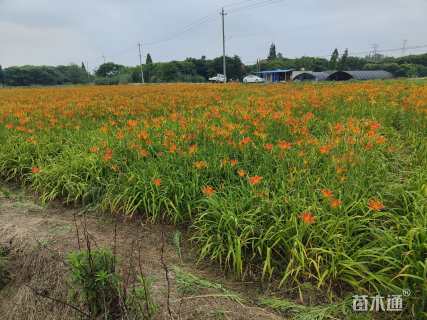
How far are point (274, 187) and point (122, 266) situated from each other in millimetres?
1326

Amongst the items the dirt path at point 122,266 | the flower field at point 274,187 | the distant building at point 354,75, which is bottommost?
the dirt path at point 122,266

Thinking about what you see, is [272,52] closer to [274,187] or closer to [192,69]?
[192,69]

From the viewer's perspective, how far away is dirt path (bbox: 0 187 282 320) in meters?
1.62

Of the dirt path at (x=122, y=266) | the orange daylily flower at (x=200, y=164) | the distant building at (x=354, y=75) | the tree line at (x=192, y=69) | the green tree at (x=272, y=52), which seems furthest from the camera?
the green tree at (x=272, y=52)

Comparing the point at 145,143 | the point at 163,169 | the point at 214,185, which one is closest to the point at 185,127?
the point at 145,143

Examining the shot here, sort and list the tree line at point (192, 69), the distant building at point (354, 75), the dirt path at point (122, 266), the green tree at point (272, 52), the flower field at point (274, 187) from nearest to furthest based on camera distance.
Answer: the dirt path at point (122, 266), the flower field at point (274, 187), the distant building at point (354, 75), the tree line at point (192, 69), the green tree at point (272, 52)

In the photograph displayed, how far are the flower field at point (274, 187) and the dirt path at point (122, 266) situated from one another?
160 millimetres

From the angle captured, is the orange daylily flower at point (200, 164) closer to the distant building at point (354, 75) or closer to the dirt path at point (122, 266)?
the dirt path at point (122, 266)

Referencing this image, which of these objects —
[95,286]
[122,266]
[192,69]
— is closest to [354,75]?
[192,69]

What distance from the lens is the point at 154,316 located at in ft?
5.06

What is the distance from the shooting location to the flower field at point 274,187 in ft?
5.76

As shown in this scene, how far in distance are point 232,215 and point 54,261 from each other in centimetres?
131

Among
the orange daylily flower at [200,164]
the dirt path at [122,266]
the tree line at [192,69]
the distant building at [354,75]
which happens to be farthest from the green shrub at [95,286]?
the tree line at [192,69]

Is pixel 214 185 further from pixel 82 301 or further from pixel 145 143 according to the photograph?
pixel 82 301
